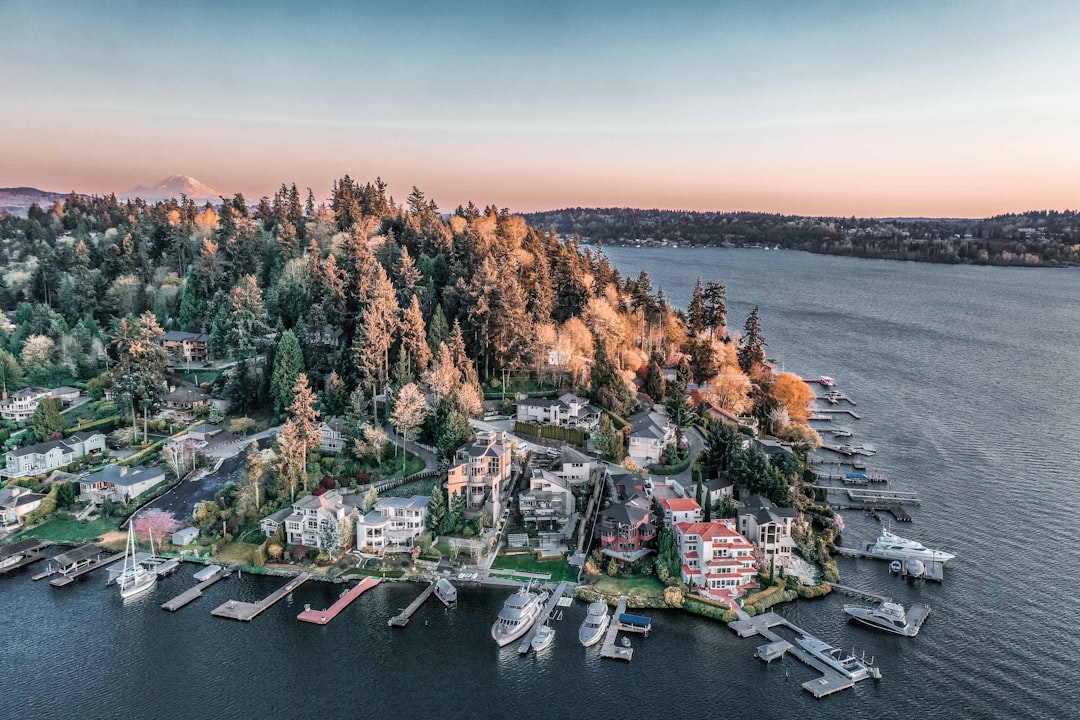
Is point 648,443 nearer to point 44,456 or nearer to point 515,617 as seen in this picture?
point 515,617

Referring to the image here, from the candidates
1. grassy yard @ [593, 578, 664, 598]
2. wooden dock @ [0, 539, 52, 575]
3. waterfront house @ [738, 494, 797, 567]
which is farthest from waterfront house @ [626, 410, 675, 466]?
wooden dock @ [0, 539, 52, 575]

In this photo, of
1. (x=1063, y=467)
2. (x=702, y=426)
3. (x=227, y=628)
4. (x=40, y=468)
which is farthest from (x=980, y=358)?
(x=40, y=468)

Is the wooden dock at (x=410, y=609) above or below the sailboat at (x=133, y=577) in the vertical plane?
above

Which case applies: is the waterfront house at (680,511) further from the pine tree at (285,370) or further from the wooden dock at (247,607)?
the pine tree at (285,370)

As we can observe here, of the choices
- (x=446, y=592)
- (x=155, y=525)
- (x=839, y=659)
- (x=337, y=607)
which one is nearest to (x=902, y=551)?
(x=839, y=659)

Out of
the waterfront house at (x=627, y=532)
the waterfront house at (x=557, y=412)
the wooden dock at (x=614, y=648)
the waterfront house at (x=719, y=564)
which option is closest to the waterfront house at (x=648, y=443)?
the waterfront house at (x=557, y=412)

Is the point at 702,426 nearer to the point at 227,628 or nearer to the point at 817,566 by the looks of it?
the point at 817,566

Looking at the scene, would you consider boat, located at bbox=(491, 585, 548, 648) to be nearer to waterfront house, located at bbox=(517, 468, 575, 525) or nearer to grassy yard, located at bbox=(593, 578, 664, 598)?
grassy yard, located at bbox=(593, 578, 664, 598)
